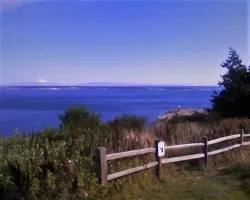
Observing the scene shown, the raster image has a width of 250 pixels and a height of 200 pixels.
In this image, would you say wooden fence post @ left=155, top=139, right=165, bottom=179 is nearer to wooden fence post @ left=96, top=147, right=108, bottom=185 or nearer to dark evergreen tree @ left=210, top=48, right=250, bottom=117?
wooden fence post @ left=96, top=147, right=108, bottom=185

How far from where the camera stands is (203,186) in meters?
9.27

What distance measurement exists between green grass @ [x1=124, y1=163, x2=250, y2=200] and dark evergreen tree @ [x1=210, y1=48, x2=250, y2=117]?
17819mm

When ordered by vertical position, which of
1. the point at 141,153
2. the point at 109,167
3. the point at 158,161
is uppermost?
the point at 141,153

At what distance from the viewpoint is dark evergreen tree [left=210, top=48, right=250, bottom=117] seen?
28950 millimetres

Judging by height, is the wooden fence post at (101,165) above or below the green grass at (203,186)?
above

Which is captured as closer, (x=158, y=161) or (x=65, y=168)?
(x=65, y=168)

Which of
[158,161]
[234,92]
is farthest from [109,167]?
[234,92]

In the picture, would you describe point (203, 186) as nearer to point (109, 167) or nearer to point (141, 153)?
point (141, 153)

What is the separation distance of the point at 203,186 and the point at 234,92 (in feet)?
72.2

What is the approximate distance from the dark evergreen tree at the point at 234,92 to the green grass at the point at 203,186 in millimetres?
17819

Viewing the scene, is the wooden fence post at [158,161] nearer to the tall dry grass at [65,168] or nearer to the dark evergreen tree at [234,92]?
the tall dry grass at [65,168]

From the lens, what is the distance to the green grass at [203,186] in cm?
827

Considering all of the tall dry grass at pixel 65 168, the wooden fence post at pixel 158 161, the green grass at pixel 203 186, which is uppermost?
the tall dry grass at pixel 65 168

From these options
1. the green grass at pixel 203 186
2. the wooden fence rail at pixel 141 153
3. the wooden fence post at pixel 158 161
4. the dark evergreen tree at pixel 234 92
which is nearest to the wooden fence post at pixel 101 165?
the wooden fence rail at pixel 141 153
